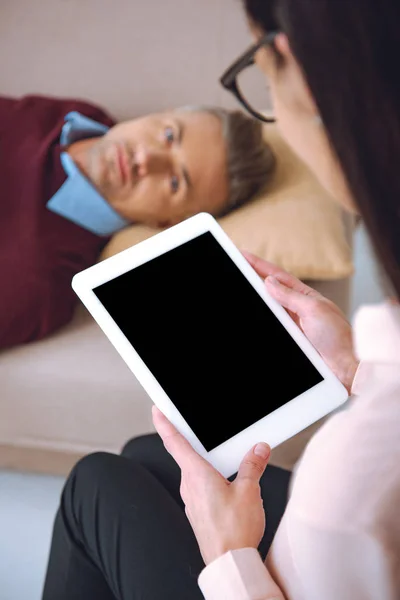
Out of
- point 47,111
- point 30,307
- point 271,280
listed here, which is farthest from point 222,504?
point 47,111

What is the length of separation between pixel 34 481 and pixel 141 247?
66cm

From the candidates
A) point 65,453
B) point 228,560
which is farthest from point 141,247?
point 65,453

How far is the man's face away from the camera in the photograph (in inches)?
41.9

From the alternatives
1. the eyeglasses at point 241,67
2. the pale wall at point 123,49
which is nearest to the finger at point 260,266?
the eyeglasses at point 241,67

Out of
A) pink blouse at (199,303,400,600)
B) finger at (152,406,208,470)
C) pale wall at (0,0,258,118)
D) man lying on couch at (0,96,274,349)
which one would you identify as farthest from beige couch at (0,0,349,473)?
pink blouse at (199,303,400,600)

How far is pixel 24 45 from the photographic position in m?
1.25

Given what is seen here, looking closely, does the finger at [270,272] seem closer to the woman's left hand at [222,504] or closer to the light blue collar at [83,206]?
the woman's left hand at [222,504]

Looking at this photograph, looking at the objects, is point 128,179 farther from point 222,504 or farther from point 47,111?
point 222,504

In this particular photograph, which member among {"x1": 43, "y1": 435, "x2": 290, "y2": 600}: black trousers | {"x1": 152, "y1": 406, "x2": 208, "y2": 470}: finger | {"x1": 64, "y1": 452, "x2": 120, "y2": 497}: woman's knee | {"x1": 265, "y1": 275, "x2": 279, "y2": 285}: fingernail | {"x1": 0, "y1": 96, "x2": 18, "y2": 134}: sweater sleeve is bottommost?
{"x1": 43, "y1": 435, "x2": 290, "y2": 600}: black trousers

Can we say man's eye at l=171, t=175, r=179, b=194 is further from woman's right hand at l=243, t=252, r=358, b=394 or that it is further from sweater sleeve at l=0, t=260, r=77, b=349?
woman's right hand at l=243, t=252, r=358, b=394

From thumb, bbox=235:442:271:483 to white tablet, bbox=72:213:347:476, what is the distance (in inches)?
2.1

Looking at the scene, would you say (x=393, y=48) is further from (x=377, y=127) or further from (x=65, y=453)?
(x=65, y=453)

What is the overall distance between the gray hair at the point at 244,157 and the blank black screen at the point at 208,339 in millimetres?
444

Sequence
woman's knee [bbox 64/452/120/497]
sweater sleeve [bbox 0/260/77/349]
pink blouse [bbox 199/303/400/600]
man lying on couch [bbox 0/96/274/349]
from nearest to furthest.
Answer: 1. pink blouse [bbox 199/303/400/600]
2. woman's knee [bbox 64/452/120/497]
3. sweater sleeve [bbox 0/260/77/349]
4. man lying on couch [bbox 0/96/274/349]
